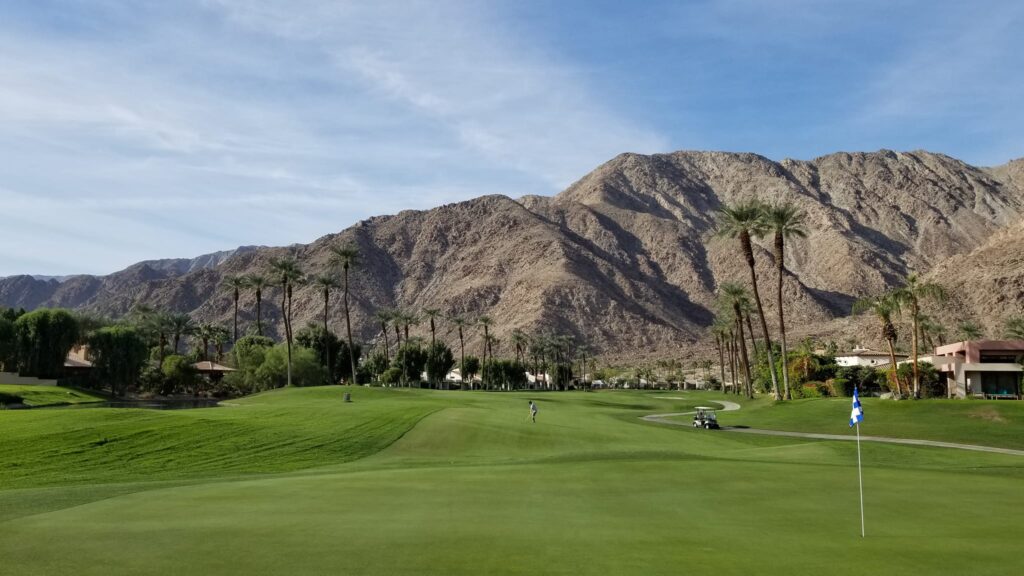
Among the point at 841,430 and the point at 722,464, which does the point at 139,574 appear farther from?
Answer: the point at 841,430

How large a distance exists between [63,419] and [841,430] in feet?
157

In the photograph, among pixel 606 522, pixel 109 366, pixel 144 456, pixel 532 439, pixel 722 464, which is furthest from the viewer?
pixel 109 366

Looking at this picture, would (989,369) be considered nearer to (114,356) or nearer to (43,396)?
(43,396)

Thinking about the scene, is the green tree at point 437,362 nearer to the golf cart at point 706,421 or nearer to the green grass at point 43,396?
the green grass at point 43,396

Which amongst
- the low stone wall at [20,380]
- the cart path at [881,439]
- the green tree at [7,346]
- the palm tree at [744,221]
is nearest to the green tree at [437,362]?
the low stone wall at [20,380]

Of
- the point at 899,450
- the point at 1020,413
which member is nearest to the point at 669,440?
the point at 899,450

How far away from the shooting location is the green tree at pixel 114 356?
104 metres

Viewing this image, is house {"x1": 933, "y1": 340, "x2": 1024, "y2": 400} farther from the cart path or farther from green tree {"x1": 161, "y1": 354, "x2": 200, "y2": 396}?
green tree {"x1": 161, "y1": 354, "x2": 200, "y2": 396}

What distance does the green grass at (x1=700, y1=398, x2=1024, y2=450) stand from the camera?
1844 inches

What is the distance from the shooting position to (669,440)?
145ft

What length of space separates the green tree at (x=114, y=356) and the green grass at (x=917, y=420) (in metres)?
84.7

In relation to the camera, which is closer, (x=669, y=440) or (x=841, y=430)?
(x=669, y=440)

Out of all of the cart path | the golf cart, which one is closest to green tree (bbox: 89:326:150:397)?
the cart path

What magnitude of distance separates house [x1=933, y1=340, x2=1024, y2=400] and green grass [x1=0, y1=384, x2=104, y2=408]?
93.5 m
